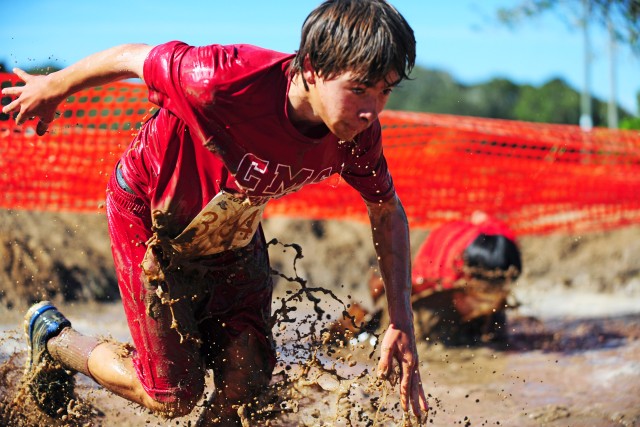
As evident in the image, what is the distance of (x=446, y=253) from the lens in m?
6.81

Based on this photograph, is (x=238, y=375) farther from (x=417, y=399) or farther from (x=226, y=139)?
(x=226, y=139)

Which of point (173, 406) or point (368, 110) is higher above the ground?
point (368, 110)

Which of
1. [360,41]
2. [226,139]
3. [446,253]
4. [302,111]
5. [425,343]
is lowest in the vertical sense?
[425,343]

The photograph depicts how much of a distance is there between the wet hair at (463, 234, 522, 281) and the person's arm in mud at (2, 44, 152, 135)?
435cm

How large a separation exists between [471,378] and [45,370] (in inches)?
116

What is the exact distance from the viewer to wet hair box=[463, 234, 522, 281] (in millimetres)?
6736

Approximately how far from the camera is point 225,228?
2998 millimetres

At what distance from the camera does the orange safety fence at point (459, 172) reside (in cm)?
671

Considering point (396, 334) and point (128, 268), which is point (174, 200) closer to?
point (128, 268)

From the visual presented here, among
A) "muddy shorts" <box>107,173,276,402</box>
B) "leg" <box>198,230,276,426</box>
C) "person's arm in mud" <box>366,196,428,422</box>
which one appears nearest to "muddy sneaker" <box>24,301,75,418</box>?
"muddy shorts" <box>107,173,276,402</box>

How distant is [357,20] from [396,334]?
3.85 ft

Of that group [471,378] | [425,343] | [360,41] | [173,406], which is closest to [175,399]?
[173,406]

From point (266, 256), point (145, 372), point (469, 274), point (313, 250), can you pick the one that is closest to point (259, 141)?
point (266, 256)

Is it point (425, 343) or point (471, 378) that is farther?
point (425, 343)
